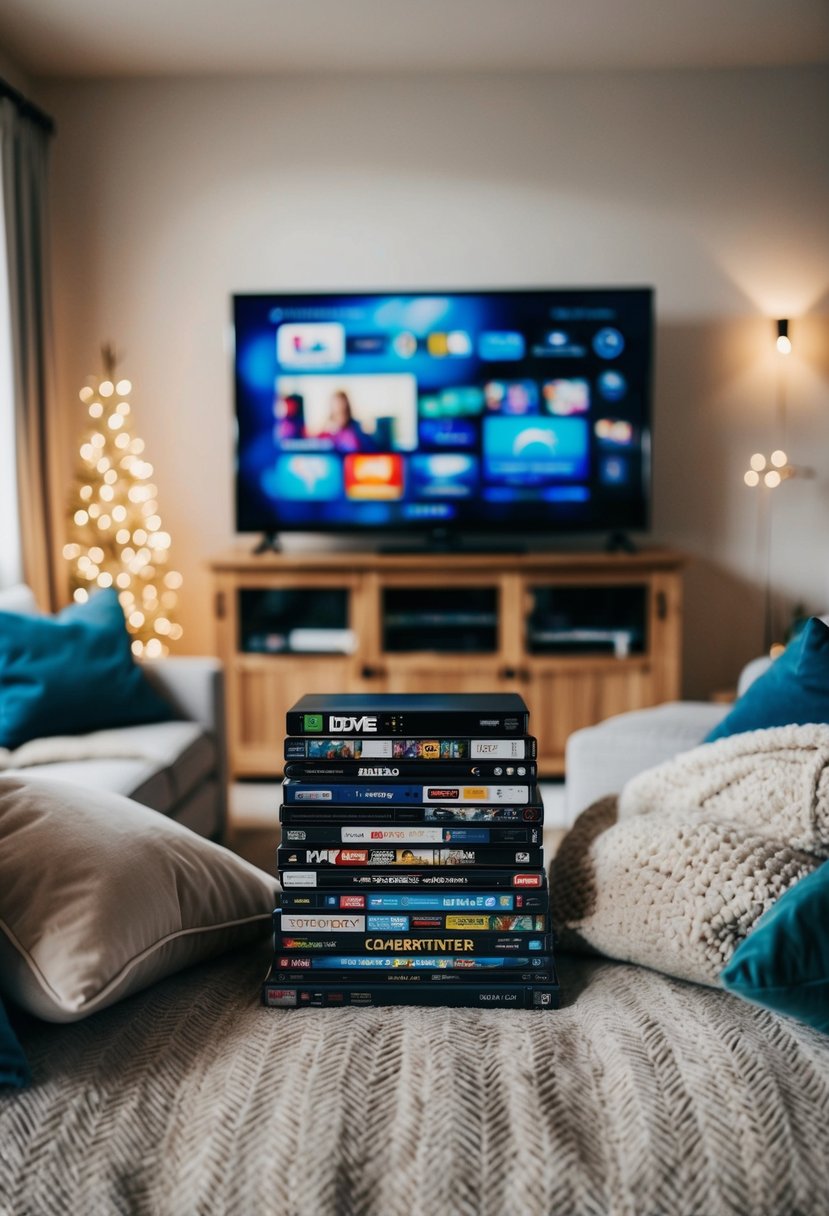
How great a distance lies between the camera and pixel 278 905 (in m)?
1.17

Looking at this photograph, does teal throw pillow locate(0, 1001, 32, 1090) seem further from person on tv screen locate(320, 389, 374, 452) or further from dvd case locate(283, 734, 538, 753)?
person on tv screen locate(320, 389, 374, 452)

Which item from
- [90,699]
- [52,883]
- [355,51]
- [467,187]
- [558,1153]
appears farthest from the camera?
[467,187]

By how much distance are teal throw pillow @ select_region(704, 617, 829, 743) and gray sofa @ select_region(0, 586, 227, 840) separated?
4.75ft

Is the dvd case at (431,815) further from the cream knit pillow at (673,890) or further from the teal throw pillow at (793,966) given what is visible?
the teal throw pillow at (793,966)

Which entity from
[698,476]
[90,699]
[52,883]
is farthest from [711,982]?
[698,476]

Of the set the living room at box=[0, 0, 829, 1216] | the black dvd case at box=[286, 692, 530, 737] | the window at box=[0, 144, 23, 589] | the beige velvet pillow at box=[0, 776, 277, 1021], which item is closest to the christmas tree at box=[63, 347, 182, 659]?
the living room at box=[0, 0, 829, 1216]

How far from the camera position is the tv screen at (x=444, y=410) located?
403cm

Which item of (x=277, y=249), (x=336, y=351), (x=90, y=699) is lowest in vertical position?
(x=90, y=699)

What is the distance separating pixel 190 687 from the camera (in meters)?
3.11

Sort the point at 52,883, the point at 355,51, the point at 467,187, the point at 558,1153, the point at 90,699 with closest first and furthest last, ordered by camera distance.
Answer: the point at 558,1153 → the point at 52,883 → the point at 90,699 → the point at 355,51 → the point at 467,187

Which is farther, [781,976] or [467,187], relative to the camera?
[467,187]

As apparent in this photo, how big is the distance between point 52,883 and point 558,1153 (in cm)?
56

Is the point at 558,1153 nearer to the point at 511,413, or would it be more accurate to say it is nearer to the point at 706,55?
the point at 511,413

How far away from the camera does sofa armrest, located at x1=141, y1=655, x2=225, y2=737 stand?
311cm
